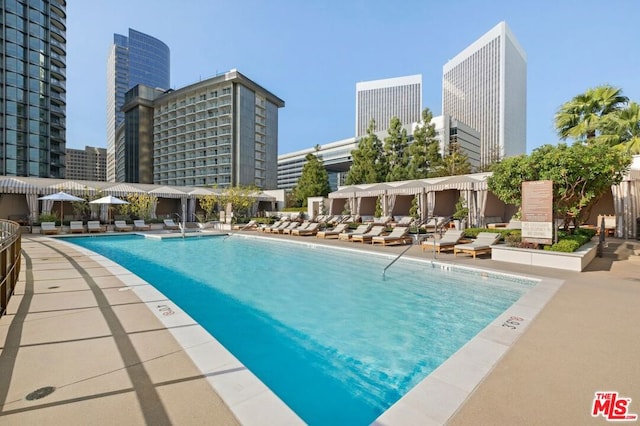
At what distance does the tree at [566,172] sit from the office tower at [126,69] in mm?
120719

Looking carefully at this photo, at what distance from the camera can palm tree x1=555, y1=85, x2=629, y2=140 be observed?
13336 mm

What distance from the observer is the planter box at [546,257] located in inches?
291

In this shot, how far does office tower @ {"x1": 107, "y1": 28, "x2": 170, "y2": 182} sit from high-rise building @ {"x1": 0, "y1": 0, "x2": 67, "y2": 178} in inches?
2472

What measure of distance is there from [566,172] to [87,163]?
162 m

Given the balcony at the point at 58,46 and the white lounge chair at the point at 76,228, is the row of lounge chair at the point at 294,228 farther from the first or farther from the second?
the balcony at the point at 58,46

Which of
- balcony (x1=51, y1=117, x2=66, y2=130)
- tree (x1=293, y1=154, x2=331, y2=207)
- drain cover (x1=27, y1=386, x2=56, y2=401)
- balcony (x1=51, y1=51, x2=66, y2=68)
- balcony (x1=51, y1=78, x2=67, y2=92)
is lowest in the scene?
drain cover (x1=27, y1=386, x2=56, y2=401)

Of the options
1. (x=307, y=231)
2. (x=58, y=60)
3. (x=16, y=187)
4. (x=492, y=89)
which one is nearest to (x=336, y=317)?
(x=307, y=231)

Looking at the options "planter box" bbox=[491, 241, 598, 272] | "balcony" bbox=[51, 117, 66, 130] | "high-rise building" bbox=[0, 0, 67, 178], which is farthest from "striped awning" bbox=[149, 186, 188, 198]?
"balcony" bbox=[51, 117, 66, 130]

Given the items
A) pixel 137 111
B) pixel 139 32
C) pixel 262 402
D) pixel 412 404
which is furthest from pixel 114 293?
pixel 139 32

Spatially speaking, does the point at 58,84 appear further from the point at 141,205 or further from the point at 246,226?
the point at 246,226

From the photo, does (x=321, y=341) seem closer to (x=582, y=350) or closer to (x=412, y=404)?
(x=412, y=404)

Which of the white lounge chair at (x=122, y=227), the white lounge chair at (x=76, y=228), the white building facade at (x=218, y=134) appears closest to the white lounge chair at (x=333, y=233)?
the white lounge chair at (x=122, y=227)

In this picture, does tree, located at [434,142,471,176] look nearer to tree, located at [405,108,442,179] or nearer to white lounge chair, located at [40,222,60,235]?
tree, located at [405,108,442,179]

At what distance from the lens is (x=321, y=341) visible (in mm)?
4238
